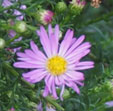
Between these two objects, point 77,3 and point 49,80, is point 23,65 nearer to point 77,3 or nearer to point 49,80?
point 49,80

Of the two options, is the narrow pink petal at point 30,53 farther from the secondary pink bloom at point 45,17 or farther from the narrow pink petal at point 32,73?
the secondary pink bloom at point 45,17

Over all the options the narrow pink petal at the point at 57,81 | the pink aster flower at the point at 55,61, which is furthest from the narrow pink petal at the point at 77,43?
the narrow pink petal at the point at 57,81

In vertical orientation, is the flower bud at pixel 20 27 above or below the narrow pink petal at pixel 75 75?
above

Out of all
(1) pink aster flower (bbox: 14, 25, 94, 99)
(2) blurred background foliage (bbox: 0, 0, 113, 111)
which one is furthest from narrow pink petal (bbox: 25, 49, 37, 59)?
(2) blurred background foliage (bbox: 0, 0, 113, 111)

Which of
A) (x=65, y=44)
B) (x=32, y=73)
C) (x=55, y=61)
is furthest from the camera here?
(x=55, y=61)

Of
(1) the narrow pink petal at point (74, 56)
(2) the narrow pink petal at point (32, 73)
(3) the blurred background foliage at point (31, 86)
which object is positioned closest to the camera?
(2) the narrow pink petal at point (32, 73)

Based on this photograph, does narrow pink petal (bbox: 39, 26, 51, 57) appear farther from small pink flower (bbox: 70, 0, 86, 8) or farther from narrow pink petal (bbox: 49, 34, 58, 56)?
small pink flower (bbox: 70, 0, 86, 8)

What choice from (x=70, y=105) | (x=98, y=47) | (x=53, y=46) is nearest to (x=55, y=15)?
(x=53, y=46)

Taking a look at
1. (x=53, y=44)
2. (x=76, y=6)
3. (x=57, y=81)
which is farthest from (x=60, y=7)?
(x=57, y=81)
